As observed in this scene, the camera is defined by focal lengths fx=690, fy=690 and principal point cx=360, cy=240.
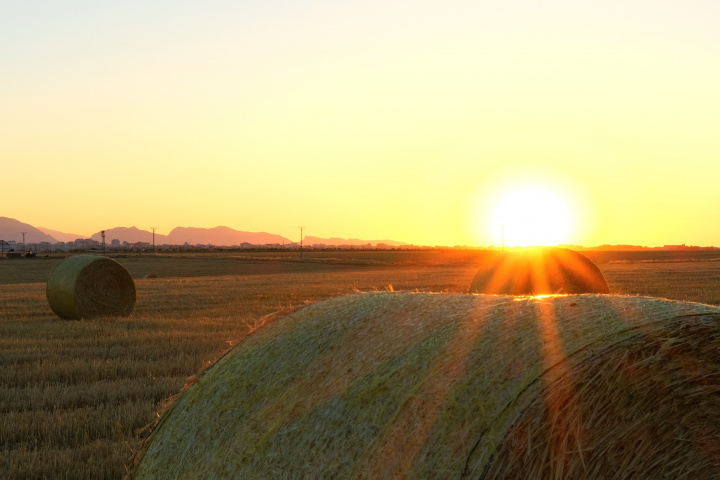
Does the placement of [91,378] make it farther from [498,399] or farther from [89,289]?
[89,289]

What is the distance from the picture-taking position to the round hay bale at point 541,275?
11719 millimetres

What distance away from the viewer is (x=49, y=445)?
6.30 metres

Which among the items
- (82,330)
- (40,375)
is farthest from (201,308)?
(40,375)

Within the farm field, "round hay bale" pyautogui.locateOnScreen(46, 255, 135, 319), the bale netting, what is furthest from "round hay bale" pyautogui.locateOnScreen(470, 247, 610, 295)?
"round hay bale" pyautogui.locateOnScreen(46, 255, 135, 319)

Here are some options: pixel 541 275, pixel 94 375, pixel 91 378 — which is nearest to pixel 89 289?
pixel 94 375

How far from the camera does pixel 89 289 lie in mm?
17203

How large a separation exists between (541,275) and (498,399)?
8.92m

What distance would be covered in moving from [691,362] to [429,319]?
54.8 inches

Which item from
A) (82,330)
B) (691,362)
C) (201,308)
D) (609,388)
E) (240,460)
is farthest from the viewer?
(201,308)

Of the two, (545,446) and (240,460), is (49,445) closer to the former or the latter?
(240,460)

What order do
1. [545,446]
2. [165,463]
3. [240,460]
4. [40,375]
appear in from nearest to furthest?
1. [545,446]
2. [240,460]
3. [165,463]
4. [40,375]

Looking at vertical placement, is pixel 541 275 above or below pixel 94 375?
above

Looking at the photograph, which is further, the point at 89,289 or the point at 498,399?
the point at 89,289

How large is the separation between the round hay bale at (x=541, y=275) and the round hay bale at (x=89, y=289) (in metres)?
9.60
